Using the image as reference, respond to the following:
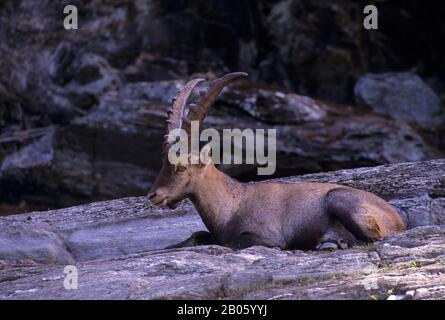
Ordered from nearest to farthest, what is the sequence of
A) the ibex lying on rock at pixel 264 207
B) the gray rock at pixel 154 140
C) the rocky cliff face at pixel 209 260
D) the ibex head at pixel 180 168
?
the rocky cliff face at pixel 209 260, the ibex lying on rock at pixel 264 207, the ibex head at pixel 180 168, the gray rock at pixel 154 140

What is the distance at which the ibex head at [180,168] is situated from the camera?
35.7 feet

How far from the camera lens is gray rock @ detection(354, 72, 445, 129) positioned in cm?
1972

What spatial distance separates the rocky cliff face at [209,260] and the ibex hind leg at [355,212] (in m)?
0.48

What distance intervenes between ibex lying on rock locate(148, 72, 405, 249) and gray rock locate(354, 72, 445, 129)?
8737mm

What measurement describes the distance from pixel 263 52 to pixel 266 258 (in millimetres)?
11864

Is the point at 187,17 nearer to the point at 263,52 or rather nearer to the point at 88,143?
the point at 263,52

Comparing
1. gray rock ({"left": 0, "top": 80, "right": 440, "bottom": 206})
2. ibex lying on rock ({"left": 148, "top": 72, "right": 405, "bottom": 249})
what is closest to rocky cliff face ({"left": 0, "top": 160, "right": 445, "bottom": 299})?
ibex lying on rock ({"left": 148, "top": 72, "right": 405, "bottom": 249})

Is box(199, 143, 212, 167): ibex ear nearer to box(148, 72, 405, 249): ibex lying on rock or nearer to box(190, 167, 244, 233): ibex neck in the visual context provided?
box(148, 72, 405, 249): ibex lying on rock

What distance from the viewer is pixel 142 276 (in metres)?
8.69

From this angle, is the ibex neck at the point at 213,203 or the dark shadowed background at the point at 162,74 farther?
the dark shadowed background at the point at 162,74

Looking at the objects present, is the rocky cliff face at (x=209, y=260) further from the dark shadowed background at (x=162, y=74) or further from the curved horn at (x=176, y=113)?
the dark shadowed background at (x=162, y=74)

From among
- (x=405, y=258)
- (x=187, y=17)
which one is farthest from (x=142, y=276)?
(x=187, y=17)

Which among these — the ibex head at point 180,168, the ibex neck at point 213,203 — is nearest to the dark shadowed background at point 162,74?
the ibex neck at point 213,203
